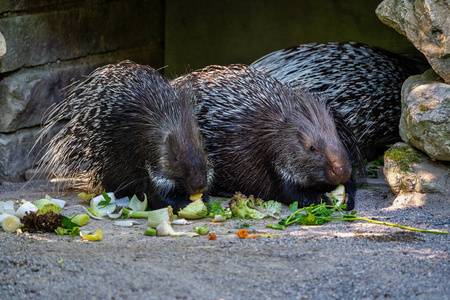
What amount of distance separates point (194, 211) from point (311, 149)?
2.69 feet

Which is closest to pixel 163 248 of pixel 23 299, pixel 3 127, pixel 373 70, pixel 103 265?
pixel 103 265

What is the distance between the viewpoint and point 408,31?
Result: 3.89 metres

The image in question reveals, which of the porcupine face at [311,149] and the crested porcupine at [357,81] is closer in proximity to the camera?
the porcupine face at [311,149]

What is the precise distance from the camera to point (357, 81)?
4934 mm

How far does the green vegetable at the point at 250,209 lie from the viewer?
3.74 meters

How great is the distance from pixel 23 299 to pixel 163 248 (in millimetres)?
804

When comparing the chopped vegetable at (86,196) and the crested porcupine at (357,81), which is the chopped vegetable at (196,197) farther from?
the crested porcupine at (357,81)

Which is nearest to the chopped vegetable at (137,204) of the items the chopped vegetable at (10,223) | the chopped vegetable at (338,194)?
the chopped vegetable at (10,223)

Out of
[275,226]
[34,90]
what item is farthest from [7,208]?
[275,226]

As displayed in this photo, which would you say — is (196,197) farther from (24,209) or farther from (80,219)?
(24,209)

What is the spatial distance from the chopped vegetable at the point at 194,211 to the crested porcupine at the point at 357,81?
154 centimetres

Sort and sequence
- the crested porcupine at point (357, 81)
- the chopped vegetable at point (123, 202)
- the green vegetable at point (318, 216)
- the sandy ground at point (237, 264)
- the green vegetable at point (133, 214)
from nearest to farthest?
the sandy ground at point (237, 264)
the green vegetable at point (318, 216)
the green vegetable at point (133, 214)
the chopped vegetable at point (123, 202)
the crested porcupine at point (357, 81)

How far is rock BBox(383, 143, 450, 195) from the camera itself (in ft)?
12.6

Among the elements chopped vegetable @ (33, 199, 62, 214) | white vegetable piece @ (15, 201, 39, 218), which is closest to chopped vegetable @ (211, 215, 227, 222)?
chopped vegetable @ (33, 199, 62, 214)
